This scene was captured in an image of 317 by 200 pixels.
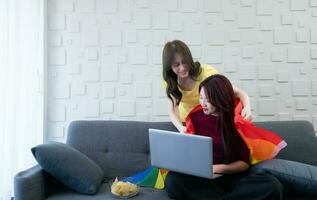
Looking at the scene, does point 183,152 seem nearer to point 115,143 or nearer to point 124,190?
point 124,190

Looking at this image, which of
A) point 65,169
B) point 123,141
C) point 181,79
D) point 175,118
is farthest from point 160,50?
point 65,169

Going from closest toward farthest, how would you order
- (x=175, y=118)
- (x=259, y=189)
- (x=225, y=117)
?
(x=259, y=189) < (x=225, y=117) < (x=175, y=118)

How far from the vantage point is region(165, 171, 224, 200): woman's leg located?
67.6 inches

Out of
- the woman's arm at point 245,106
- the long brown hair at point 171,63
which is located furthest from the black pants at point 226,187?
the long brown hair at point 171,63

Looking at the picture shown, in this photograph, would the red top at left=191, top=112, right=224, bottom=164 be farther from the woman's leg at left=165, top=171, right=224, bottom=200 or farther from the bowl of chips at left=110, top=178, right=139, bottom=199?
the bowl of chips at left=110, top=178, right=139, bottom=199

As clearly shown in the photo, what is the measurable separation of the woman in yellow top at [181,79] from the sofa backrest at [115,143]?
0.15 meters

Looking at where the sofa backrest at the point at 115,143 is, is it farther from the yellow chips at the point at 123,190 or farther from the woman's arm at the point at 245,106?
the woman's arm at the point at 245,106

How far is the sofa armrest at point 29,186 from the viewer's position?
5.53ft

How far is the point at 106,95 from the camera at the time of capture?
2572mm

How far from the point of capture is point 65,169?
72.4 inches

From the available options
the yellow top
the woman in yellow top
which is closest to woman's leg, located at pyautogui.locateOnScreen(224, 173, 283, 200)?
the woman in yellow top

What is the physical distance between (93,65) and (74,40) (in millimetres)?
239

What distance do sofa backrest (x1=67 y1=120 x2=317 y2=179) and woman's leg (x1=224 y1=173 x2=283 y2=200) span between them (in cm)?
58

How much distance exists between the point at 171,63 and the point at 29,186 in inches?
41.6
